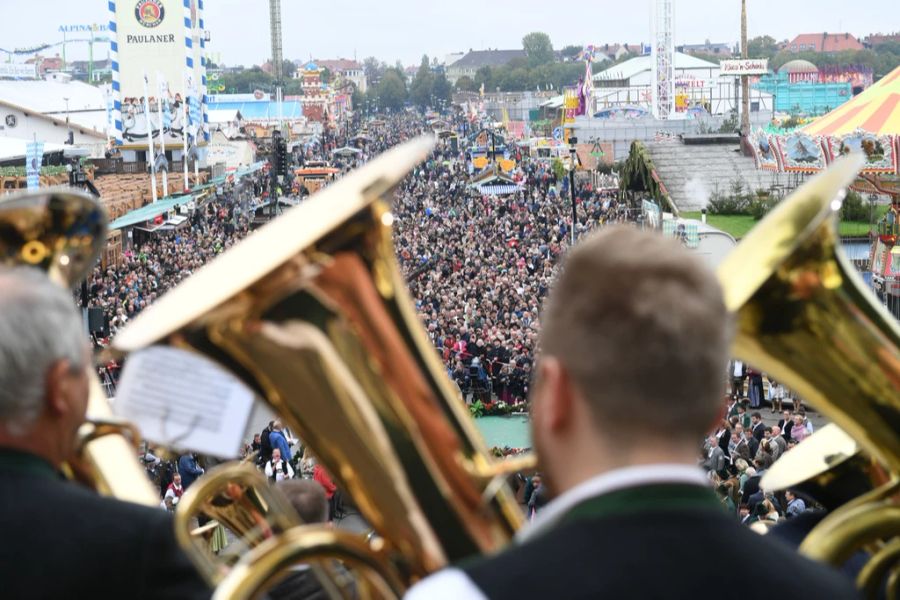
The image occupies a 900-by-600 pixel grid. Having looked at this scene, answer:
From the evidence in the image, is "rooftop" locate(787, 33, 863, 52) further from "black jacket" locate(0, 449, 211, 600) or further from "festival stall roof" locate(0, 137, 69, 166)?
"black jacket" locate(0, 449, 211, 600)

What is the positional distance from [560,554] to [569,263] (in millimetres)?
352

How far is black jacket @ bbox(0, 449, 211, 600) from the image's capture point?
74.9 inches

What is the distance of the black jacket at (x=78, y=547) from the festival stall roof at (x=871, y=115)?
862 inches

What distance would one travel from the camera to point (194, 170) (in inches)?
2329

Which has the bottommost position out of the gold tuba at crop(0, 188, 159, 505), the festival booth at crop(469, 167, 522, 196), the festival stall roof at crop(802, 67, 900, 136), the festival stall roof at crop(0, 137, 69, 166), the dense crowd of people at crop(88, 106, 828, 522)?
the dense crowd of people at crop(88, 106, 828, 522)

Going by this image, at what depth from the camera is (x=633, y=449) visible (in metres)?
1.54

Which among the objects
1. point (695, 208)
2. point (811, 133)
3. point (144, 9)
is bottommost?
point (695, 208)

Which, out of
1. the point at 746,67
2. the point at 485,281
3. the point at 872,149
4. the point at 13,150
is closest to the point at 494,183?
the point at 485,281

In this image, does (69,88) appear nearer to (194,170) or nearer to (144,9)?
(144,9)

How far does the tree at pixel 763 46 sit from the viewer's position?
17562 cm

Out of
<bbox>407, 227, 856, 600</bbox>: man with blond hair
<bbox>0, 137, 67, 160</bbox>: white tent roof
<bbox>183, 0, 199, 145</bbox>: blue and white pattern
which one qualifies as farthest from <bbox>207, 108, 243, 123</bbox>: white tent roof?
<bbox>407, 227, 856, 600</bbox>: man with blond hair

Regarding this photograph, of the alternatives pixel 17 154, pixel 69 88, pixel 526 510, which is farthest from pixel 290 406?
pixel 69 88

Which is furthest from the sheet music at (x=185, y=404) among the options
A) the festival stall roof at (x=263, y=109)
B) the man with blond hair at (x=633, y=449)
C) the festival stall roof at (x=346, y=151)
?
the festival stall roof at (x=263, y=109)

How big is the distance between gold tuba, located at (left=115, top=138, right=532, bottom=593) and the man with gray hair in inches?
6.7
